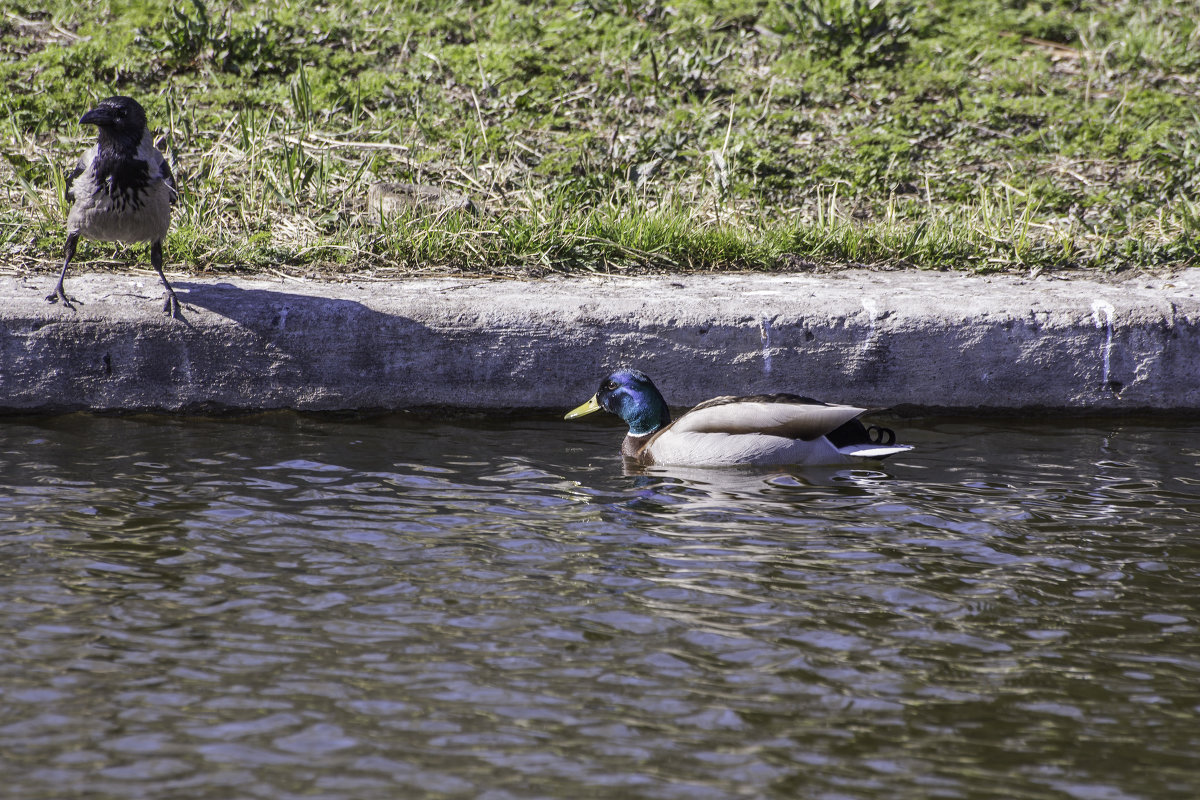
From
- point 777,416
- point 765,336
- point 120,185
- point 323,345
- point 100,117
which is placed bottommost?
point 777,416

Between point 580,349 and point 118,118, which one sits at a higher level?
point 118,118

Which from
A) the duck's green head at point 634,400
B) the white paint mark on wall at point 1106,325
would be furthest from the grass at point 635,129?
the duck's green head at point 634,400

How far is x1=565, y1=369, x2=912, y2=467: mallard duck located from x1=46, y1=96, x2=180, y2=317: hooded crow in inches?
79.6

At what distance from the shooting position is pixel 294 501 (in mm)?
4562

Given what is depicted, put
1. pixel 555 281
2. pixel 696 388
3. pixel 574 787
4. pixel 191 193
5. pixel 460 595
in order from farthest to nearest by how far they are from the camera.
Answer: pixel 191 193 → pixel 555 281 → pixel 696 388 → pixel 460 595 → pixel 574 787

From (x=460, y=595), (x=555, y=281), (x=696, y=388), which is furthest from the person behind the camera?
(x=555, y=281)

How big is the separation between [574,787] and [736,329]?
329 centimetres

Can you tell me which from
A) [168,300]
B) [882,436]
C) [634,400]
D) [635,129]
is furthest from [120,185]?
[635,129]

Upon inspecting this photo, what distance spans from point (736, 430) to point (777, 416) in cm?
19

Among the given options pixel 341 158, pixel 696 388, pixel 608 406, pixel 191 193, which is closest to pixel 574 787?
pixel 608 406

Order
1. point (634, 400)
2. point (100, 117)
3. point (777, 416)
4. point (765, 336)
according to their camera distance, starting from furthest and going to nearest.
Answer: point (765, 336)
point (634, 400)
point (100, 117)
point (777, 416)

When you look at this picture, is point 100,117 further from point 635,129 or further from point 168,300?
point 635,129

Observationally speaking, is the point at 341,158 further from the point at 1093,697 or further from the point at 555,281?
the point at 1093,697

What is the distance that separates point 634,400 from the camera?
5449 mm
